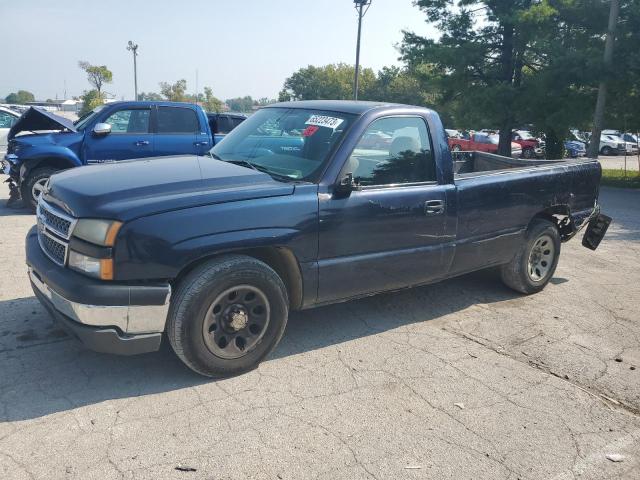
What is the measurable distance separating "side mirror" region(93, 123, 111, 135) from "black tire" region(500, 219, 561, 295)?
258 inches

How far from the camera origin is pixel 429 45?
1955cm

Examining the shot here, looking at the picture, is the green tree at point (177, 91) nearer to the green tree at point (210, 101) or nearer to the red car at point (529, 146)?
the green tree at point (210, 101)

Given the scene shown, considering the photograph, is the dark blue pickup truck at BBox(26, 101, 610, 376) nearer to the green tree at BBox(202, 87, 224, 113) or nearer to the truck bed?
the truck bed

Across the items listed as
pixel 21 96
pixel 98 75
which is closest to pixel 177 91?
pixel 98 75

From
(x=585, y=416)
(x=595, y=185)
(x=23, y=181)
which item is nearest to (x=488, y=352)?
(x=585, y=416)

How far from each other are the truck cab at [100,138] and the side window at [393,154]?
6.02 meters

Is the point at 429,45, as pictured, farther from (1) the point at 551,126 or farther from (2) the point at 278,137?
(2) the point at 278,137

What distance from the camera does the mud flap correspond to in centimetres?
609

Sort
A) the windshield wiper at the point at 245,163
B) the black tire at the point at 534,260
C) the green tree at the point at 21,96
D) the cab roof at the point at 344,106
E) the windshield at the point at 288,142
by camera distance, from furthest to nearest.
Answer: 1. the green tree at the point at 21,96
2. the black tire at the point at 534,260
3. the cab roof at the point at 344,106
4. the windshield wiper at the point at 245,163
5. the windshield at the point at 288,142

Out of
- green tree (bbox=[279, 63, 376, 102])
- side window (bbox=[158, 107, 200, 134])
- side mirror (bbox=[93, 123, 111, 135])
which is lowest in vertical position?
side mirror (bbox=[93, 123, 111, 135])

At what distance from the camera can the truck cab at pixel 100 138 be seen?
848cm

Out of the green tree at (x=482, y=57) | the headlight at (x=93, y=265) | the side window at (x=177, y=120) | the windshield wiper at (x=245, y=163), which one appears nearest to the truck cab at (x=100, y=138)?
the side window at (x=177, y=120)

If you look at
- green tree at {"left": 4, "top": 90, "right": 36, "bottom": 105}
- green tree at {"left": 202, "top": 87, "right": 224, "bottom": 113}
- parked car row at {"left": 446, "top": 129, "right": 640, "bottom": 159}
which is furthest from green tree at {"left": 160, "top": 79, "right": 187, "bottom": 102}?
green tree at {"left": 4, "top": 90, "right": 36, "bottom": 105}

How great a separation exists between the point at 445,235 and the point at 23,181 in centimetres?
701
